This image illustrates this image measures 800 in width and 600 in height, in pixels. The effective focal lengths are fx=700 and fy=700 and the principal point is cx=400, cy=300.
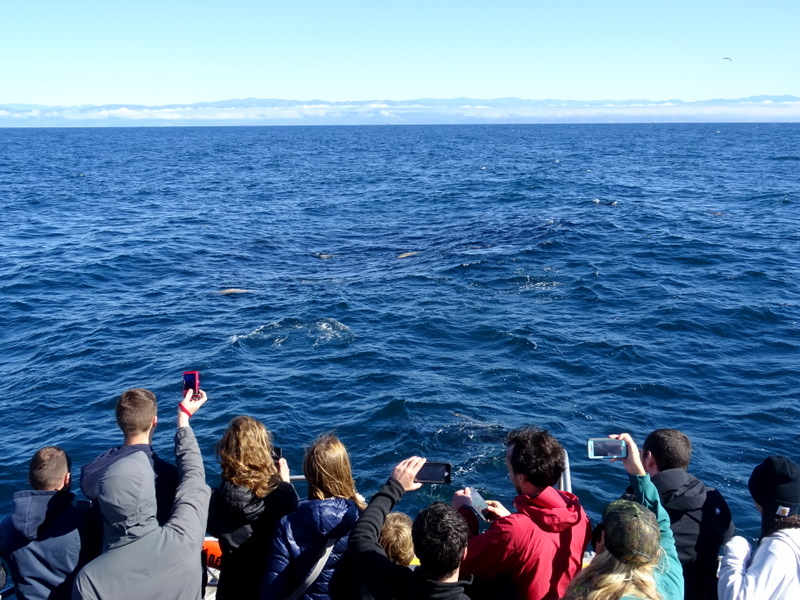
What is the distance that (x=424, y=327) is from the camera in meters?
23.3

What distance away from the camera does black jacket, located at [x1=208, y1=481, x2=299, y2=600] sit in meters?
5.47

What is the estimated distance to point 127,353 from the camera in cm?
2159

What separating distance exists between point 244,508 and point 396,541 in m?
1.23

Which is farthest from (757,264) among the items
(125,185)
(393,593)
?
(125,185)

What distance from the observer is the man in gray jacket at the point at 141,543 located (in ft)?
15.1

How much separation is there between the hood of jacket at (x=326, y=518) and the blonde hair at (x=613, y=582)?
1602 millimetres

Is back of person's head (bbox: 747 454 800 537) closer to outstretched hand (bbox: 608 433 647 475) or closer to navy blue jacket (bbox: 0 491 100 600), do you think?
outstretched hand (bbox: 608 433 647 475)

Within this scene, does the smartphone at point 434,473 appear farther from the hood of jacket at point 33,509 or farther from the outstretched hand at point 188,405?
the hood of jacket at point 33,509

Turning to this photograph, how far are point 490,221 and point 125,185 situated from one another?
40043 millimetres

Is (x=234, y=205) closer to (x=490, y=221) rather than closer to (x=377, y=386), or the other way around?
(x=490, y=221)

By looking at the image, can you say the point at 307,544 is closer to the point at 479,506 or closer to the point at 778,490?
the point at 479,506

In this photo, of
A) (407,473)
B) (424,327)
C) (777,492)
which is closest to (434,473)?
(407,473)

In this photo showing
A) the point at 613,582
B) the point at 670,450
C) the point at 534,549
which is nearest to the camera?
the point at 613,582

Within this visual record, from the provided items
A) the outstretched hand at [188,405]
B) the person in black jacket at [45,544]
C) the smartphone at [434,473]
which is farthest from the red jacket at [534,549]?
the person in black jacket at [45,544]
